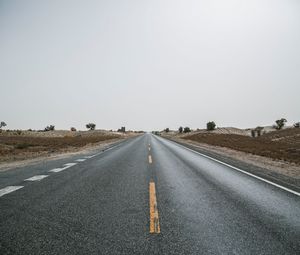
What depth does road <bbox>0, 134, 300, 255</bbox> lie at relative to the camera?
2.96 metres

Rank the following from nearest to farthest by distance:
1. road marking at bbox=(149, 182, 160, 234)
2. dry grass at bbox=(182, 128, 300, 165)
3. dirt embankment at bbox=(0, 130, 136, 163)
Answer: road marking at bbox=(149, 182, 160, 234) → dry grass at bbox=(182, 128, 300, 165) → dirt embankment at bbox=(0, 130, 136, 163)

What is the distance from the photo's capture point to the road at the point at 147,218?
9.70 ft

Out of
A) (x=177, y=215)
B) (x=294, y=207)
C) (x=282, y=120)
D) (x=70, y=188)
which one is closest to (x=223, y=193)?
(x=294, y=207)

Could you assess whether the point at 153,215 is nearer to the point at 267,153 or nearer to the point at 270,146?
the point at 267,153

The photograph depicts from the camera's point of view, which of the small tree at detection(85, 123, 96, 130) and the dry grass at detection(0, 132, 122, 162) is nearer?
the dry grass at detection(0, 132, 122, 162)

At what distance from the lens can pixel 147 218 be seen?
3893 mm

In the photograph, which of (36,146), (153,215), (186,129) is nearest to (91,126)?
(186,129)

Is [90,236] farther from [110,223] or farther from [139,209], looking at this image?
[139,209]

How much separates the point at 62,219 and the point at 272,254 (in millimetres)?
3506

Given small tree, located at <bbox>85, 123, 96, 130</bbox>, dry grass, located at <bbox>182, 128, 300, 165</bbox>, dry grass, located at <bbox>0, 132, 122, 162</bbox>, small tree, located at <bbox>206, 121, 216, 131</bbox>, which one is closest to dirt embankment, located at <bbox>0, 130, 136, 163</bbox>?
dry grass, located at <bbox>0, 132, 122, 162</bbox>

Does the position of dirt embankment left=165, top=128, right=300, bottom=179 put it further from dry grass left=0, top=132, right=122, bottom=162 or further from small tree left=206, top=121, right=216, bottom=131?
small tree left=206, top=121, right=216, bottom=131

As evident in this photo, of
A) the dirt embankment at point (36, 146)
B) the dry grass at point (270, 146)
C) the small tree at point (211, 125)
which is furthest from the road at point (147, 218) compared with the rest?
the small tree at point (211, 125)

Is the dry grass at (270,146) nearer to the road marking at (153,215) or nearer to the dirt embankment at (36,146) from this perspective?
the road marking at (153,215)

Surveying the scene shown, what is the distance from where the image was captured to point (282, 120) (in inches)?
3093
